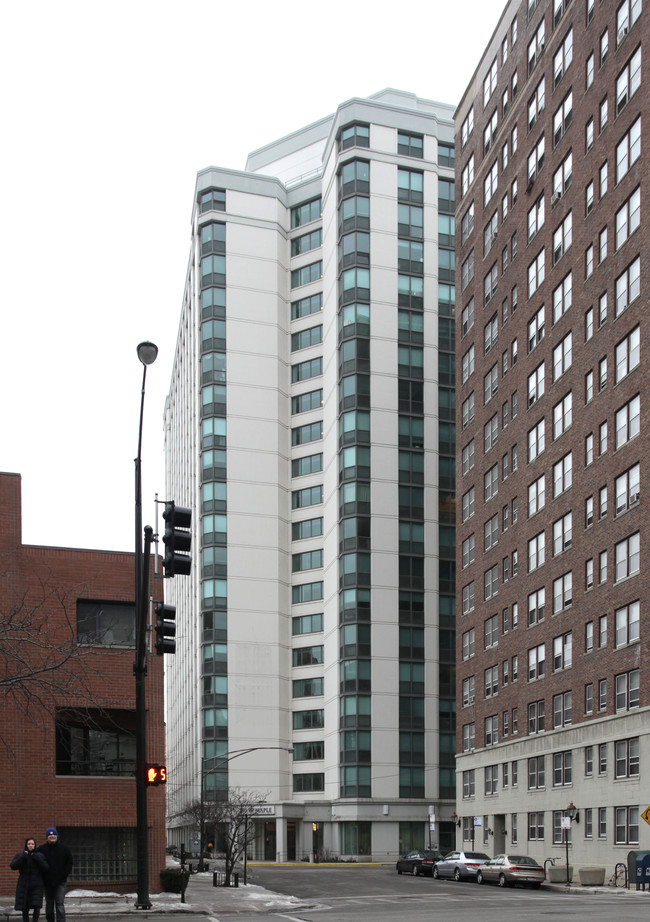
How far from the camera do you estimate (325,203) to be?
97562mm

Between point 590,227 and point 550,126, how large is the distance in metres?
9.17

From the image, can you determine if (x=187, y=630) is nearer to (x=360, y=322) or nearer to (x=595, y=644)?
(x=360, y=322)

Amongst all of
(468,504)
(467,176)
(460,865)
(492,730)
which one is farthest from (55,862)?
(467,176)

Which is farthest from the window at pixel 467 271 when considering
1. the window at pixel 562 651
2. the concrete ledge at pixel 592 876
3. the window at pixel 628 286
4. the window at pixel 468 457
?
the concrete ledge at pixel 592 876

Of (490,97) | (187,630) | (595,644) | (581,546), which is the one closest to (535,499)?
(581,546)

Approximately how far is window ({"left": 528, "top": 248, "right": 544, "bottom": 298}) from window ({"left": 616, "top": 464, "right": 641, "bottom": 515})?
1621 cm

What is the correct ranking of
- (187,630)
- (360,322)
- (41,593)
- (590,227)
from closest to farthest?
(41,593)
(590,227)
(360,322)
(187,630)

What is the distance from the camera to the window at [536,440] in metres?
59.0

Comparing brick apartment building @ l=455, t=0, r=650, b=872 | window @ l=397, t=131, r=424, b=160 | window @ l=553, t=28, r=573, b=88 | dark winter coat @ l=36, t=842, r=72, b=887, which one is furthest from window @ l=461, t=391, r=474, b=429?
dark winter coat @ l=36, t=842, r=72, b=887

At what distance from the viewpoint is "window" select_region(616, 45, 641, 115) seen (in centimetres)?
4859

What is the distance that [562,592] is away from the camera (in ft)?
180

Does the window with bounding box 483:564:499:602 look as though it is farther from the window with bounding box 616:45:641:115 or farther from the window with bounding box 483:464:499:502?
the window with bounding box 616:45:641:115

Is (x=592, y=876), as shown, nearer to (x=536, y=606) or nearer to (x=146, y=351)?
(x=536, y=606)

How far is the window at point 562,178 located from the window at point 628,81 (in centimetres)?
587
